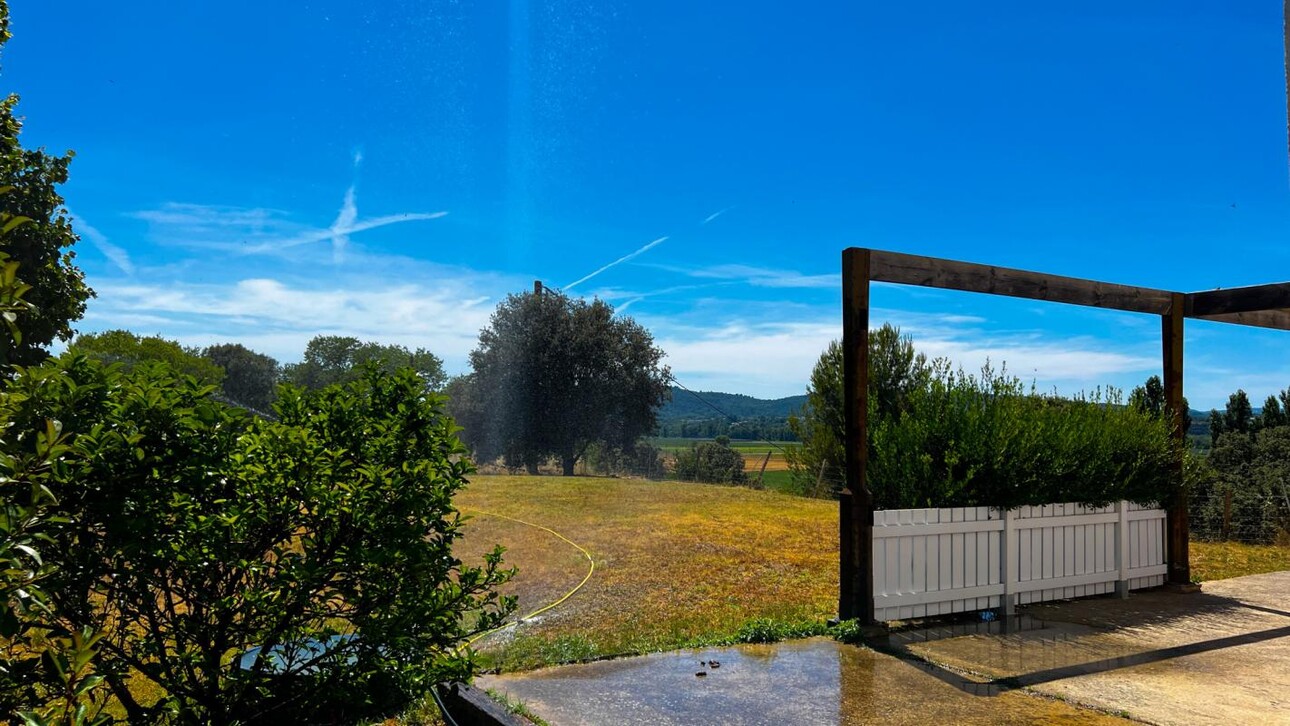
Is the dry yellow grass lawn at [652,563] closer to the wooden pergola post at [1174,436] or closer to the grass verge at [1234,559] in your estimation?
the wooden pergola post at [1174,436]

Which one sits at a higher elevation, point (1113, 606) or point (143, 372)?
point (143, 372)

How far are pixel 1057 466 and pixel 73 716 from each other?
734 cm

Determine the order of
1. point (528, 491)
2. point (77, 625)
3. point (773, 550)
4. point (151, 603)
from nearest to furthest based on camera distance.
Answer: point (77, 625) → point (151, 603) → point (773, 550) → point (528, 491)

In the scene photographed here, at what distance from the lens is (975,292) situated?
701 centimetres

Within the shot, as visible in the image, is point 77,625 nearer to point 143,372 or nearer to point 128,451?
point 128,451

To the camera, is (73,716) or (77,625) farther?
(77,625)

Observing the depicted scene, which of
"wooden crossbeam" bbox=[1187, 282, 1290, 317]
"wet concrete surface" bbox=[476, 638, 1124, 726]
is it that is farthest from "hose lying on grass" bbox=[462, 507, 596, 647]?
"wooden crossbeam" bbox=[1187, 282, 1290, 317]

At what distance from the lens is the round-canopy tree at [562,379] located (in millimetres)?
31891

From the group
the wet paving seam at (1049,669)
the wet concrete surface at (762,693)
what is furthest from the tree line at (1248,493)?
the wet concrete surface at (762,693)

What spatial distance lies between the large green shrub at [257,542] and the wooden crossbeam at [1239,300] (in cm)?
794

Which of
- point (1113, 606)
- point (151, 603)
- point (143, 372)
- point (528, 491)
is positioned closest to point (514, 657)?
point (151, 603)

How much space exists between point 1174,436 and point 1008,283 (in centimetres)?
292

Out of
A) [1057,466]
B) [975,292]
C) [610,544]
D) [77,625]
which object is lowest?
[610,544]

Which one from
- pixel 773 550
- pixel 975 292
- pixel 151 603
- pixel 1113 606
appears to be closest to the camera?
pixel 151 603
